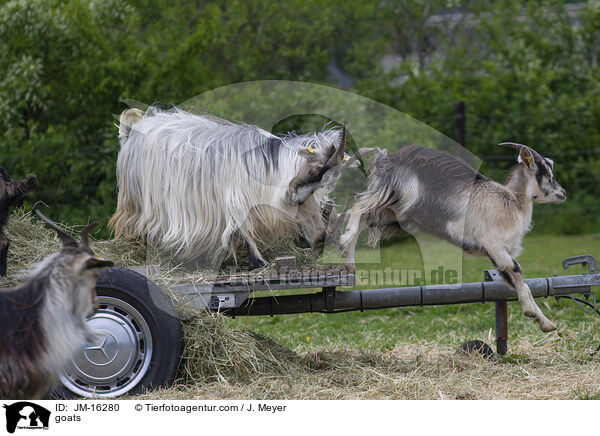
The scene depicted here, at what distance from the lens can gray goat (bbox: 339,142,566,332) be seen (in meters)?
4.52

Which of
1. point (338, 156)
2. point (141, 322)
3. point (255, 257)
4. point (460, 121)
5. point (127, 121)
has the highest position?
point (127, 121)

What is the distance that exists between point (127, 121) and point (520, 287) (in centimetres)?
287

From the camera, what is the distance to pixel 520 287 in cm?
453

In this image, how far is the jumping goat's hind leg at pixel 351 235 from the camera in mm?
4809

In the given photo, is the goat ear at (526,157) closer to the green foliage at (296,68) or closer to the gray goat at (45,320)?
the gray goat at (45,320)

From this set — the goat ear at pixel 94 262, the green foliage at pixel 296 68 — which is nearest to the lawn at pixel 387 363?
the goat ear at pixel 94 262

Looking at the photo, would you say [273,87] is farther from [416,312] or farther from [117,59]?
[416,312]

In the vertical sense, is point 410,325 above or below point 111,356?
below

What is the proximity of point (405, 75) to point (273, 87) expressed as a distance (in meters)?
5.05

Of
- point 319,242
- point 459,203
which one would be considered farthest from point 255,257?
point 459,203

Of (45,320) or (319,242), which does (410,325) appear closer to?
(319,242)
